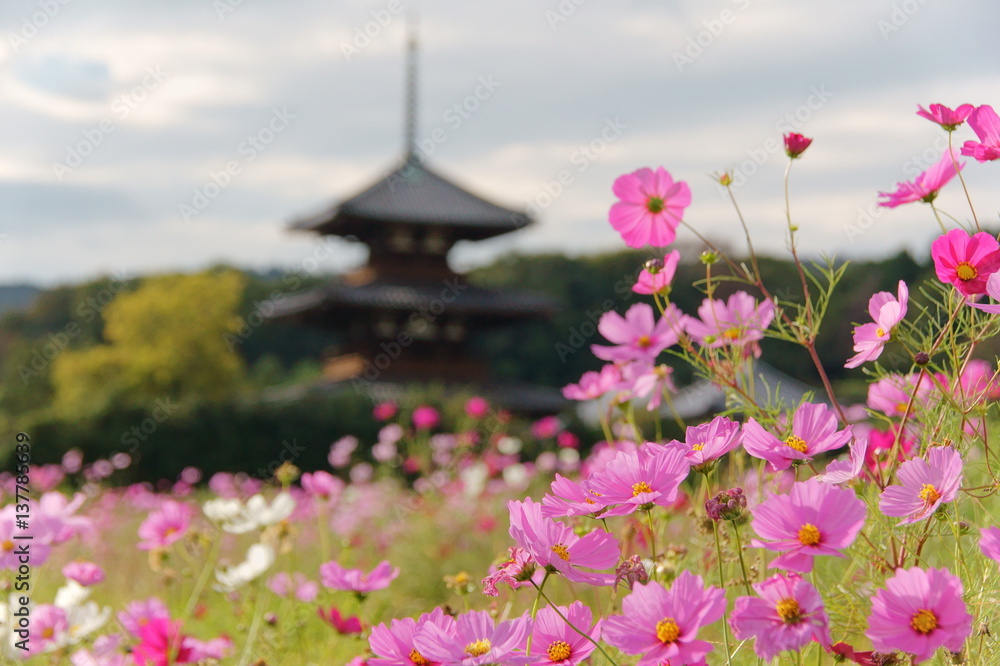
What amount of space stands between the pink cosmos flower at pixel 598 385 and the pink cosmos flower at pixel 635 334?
0.10ft

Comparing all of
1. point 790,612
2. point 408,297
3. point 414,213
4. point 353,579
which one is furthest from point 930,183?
point 414,213

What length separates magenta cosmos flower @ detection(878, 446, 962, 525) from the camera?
0.83 meters

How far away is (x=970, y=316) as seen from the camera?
1204 millimetres

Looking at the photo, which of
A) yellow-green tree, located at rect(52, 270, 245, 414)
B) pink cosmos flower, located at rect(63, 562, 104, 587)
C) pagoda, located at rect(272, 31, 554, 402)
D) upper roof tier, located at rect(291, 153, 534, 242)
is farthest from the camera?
yellow-green tree, located at rect(52, 270, 245, 414)

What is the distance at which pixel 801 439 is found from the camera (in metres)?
0.91

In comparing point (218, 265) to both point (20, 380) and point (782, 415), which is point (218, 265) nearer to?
point (20, 380)

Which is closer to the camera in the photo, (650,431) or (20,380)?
(650,431)

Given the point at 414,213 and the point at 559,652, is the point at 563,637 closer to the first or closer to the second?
the point at 559,652

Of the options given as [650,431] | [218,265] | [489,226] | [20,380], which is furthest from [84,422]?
[218,265]

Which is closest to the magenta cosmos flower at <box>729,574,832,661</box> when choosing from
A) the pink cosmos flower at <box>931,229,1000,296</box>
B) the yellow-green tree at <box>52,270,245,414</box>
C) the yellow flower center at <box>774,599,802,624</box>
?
the yellow flower center at <box>774,599,802,624</box>

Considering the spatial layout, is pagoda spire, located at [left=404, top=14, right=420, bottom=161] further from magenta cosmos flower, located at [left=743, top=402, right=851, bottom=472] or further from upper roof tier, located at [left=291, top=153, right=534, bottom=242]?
magenta cosmos flower, located at [left=743, top=402, right=851, bottom=472]

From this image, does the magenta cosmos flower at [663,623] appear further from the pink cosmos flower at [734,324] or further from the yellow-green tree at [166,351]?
→ the yellow-green tree at [166,351]

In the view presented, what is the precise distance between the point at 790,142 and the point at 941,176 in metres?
0.19

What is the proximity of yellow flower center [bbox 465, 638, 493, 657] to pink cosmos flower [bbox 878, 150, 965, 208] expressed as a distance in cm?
77
